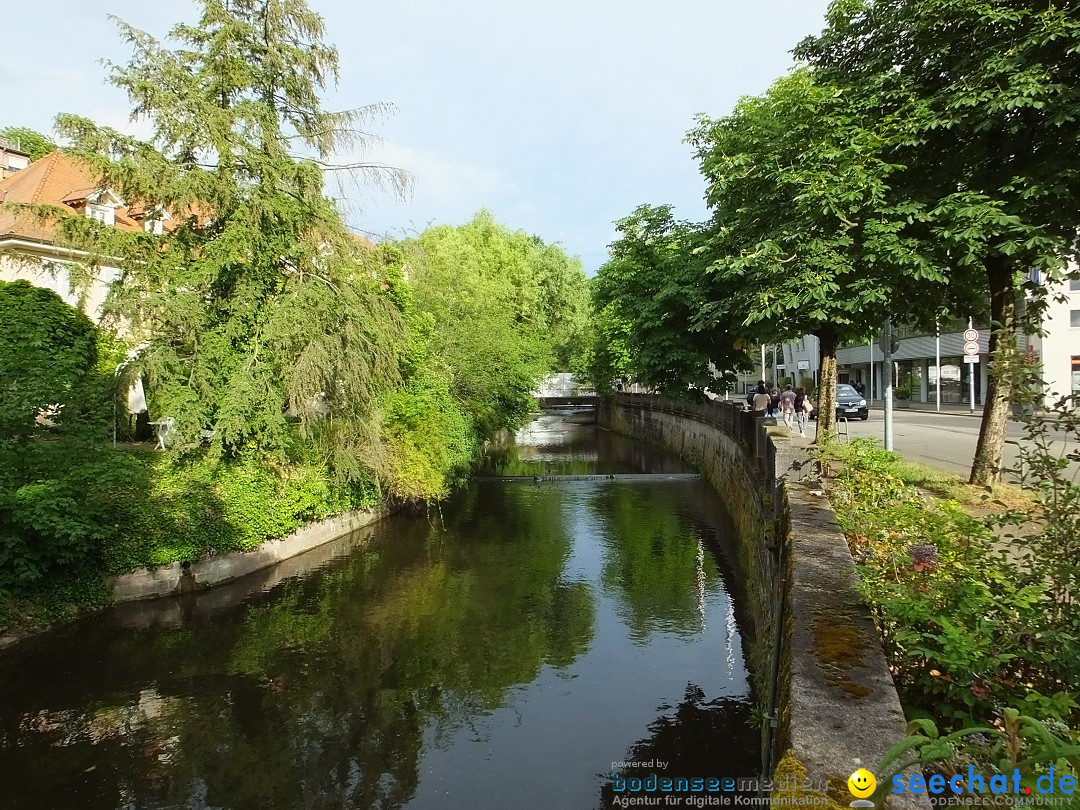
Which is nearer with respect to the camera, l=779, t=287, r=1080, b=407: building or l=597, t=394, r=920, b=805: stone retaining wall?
l=597, t=394, r=920, b=805: stone retaining wall

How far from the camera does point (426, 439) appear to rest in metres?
19.3

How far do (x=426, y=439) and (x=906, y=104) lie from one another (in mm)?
13551

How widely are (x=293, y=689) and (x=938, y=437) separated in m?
19.5

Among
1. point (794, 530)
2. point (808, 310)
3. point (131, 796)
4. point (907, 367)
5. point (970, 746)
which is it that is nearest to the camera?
point (970, 746)

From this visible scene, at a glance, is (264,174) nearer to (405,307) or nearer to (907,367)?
(405,307)

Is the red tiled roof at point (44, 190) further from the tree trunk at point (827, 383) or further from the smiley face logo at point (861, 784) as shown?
the smiley face logo at point (861, 784)

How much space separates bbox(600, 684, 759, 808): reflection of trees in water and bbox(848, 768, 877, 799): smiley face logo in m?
5.33

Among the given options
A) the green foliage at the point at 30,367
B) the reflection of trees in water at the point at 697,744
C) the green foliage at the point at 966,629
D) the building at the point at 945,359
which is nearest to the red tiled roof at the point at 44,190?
the green foliage at the point at 30,367

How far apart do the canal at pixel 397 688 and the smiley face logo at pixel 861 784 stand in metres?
5.32

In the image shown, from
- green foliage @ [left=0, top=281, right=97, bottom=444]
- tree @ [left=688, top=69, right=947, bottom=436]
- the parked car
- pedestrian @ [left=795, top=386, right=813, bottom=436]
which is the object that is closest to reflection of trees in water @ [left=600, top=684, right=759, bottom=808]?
tree @ [left=688, top=69, right=947, bottom=436]

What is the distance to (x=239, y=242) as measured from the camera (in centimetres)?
1366

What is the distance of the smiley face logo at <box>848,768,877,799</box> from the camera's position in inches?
90.2

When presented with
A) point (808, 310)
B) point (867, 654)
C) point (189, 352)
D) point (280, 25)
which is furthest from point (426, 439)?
point (867, 654)

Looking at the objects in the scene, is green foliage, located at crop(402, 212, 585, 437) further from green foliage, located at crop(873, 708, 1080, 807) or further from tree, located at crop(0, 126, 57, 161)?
tree, located at crop(0, 126, 57, 161)
